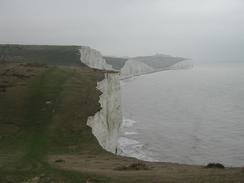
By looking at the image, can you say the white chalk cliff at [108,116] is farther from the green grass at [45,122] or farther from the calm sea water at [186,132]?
the calm sea water at [186,132]

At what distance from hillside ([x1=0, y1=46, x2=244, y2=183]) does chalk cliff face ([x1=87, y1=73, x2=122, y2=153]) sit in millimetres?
1401

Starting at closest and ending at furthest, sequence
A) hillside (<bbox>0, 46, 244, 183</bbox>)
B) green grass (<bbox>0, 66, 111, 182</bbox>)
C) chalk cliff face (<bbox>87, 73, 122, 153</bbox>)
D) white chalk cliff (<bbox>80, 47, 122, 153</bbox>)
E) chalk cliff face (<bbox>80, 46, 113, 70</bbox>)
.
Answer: hillside (<bbox>0, 46, 244, 183</bbox>)
green grass (<bbox>0, 66, 111, 182</bbox>)
white chalk cliff (<bbox>80, 47, 122, 153</bbox>)
chalk cliff face (<bbox>87, 73, 122, 153</bbox>)
chalk cliff face (<bbox>80, 46, 113, 70</bbox>)

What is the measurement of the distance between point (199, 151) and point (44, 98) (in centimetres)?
2248

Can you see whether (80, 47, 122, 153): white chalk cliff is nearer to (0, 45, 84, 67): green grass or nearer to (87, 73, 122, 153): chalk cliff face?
(87, 73, 122, 153): chalk cliff face

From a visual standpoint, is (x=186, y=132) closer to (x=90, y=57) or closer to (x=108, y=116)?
(x=108, y=116)

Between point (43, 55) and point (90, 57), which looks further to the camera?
point (90, 57)

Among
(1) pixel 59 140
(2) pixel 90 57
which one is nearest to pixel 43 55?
(2) pixel 90 57

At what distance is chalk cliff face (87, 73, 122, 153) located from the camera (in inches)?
1790

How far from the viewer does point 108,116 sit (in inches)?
2265

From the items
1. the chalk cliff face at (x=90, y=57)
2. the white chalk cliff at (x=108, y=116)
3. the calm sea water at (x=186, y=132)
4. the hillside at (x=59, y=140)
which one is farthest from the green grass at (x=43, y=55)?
the hillside at (x=59, y=140)

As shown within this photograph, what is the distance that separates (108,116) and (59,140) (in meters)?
22.3

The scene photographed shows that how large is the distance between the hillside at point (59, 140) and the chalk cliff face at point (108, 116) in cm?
140

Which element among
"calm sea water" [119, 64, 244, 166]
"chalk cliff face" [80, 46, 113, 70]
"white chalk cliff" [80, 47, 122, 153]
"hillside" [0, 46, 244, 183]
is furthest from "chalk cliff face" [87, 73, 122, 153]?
"chalk cliff face" [80, 46, 113, 70]

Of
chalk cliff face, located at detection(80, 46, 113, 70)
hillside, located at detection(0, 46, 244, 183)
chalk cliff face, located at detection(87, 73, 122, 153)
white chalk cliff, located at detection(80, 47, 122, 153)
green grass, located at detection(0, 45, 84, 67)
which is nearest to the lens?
hillside, located at detection(0, 46, 244, 183)
